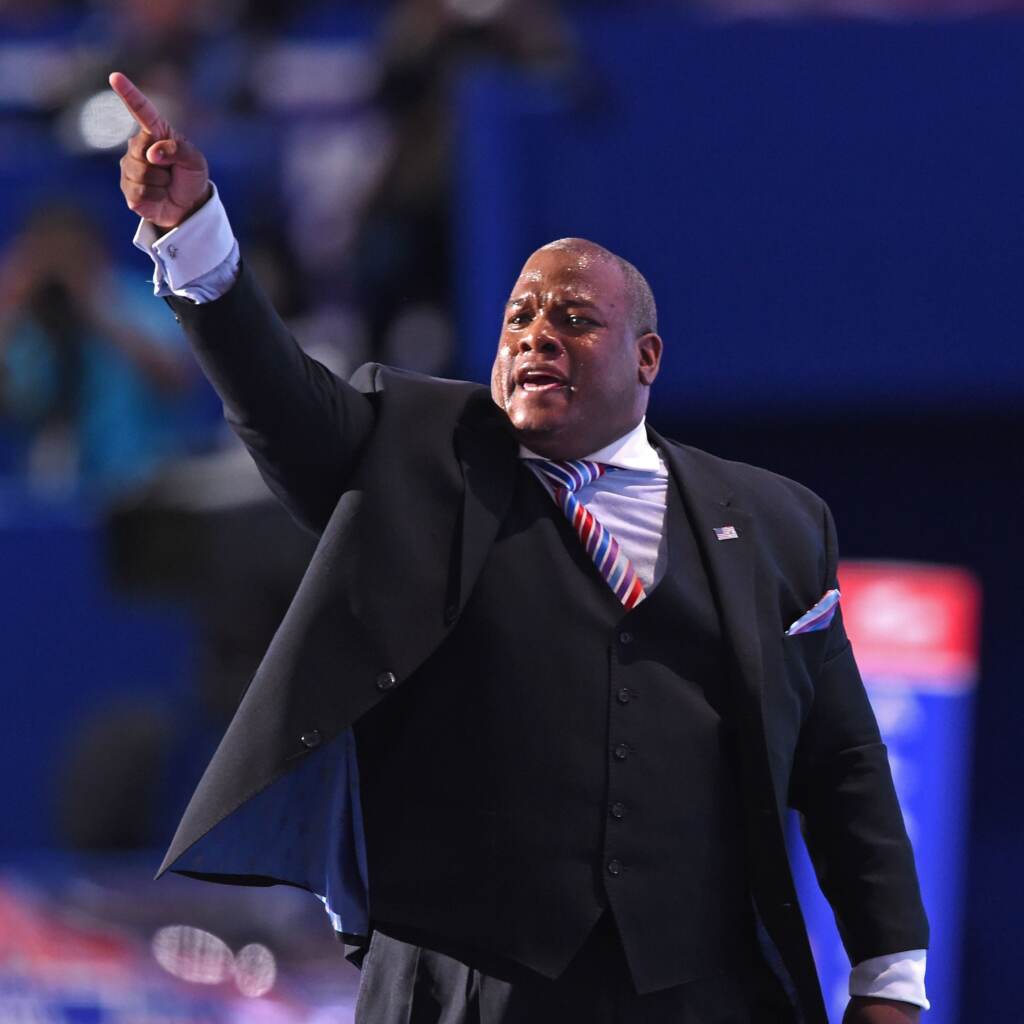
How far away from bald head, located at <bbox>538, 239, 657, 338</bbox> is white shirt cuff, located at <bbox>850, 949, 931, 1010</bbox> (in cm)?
92

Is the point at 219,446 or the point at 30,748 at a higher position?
the point at 219,446

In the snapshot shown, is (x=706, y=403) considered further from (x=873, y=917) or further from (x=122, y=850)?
(x=873, y=917)

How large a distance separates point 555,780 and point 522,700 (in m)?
0.11

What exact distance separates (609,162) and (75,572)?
189 centimetres

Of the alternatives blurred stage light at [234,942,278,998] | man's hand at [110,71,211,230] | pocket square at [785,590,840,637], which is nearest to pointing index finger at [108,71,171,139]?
man's hand at [110,71,211,230]

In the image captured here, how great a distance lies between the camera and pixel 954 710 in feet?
15.2

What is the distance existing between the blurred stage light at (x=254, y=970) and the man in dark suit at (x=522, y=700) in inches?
69.9

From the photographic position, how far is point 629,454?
106 inches

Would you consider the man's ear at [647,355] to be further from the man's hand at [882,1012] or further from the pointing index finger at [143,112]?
the man's hand at [882,1012]

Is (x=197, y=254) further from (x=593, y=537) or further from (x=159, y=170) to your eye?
(x=593, y=537)

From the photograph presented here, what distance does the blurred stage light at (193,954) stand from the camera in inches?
170

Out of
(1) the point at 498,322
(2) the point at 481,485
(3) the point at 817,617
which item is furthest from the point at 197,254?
(1) the point at 498,322

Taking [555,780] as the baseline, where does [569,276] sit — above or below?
above

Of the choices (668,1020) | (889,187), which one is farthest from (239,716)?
(889,187)
